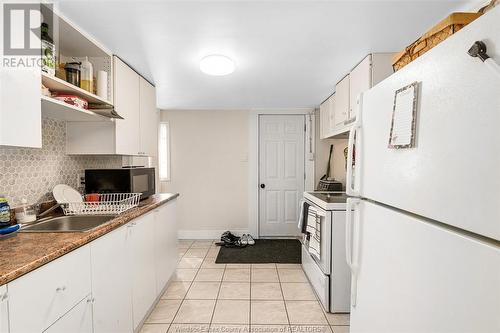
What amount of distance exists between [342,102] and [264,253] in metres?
2.28

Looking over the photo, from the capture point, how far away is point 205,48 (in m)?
1.99

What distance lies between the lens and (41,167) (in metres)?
1.81

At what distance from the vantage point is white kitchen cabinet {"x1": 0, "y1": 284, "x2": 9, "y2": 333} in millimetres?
832

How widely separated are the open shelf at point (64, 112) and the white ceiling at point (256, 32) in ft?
1.82

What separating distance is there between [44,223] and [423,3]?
103 inches

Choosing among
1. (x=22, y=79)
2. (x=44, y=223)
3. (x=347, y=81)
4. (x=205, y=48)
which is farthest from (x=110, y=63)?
(x=347, y=81)

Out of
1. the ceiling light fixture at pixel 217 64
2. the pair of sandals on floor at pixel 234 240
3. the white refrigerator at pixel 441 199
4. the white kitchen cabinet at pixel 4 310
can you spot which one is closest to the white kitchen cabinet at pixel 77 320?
the white kitchen cabinet at pixel 4 310

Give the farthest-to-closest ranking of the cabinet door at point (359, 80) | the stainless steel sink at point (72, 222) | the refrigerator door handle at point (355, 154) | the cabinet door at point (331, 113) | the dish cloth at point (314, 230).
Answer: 1. the cabinet door at point (331, 113)
2. the dish cloth at point (314, 230)
3. the cabinet door at point (359, 80)
4. the stainless steel sink at point (72, 222)
5. the refrigerator door handle at point (355, 154)

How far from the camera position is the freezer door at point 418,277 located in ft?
2.11

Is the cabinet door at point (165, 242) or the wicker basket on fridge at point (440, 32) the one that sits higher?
the wicker basket on fridge at point (440, 32)

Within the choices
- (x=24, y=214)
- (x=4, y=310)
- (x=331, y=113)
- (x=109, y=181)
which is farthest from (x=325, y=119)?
(x=4, y=310)

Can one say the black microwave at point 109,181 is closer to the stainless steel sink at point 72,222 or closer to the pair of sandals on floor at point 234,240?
the stainless steel sink at point 72,222

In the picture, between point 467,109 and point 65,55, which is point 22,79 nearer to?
point 65,55

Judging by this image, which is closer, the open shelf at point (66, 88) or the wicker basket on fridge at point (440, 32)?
the wicker basket on fridge at point (440, 32)
